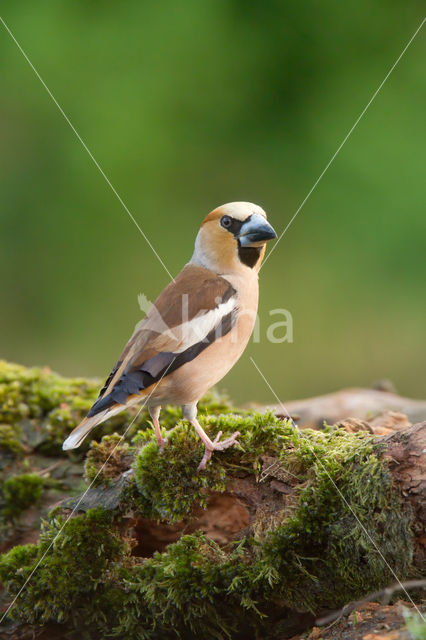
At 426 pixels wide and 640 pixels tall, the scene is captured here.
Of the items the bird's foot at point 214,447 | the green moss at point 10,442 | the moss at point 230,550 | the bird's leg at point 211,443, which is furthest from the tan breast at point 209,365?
the green moss at point 10,442

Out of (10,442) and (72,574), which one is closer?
(72,574)

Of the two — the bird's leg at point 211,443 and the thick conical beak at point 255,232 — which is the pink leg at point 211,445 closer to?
the bird's leg at point 211,443

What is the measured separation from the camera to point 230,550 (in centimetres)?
319

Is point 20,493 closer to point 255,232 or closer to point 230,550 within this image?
point 230,550

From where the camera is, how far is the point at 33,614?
3268 millimetres

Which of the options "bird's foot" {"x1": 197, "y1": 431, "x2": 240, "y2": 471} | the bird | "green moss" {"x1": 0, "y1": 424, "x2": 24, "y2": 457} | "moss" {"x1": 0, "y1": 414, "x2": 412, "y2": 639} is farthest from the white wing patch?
"green moss" {"x1": 0, "y1": 424, "x2": 24, "y2": 457}

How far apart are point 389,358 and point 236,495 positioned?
16.9 ft

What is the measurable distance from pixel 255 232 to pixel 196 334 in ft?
2.39

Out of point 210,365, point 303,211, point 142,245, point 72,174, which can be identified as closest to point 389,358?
point 303,211

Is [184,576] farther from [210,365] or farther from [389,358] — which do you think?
[389,358]

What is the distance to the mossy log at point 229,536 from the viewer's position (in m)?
2.73

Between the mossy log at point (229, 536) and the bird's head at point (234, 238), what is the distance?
97 cm

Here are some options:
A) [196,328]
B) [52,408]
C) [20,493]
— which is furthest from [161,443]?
[52,408]

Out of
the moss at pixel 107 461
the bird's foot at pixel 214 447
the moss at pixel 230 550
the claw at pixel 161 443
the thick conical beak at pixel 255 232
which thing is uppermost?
the thick conical beak at pixel 255 232
